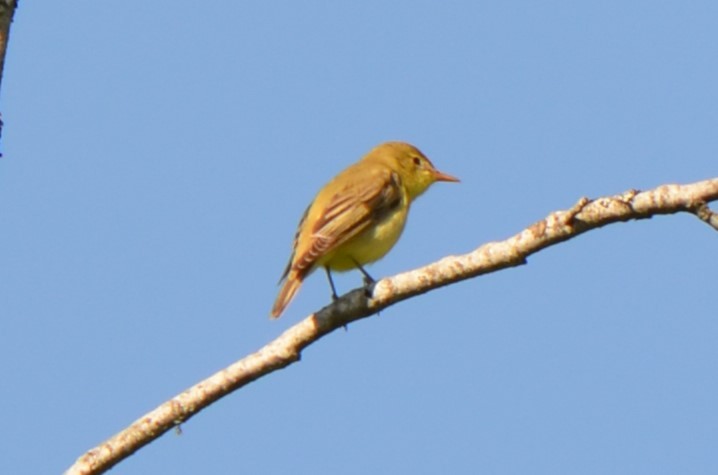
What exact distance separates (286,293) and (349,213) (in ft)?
2.78

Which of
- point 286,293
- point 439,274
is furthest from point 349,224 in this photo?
point 439,274

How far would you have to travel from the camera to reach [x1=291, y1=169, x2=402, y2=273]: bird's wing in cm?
697

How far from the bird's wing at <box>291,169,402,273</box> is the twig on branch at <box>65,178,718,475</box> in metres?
2.01

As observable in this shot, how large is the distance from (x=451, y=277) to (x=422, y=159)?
4689mm

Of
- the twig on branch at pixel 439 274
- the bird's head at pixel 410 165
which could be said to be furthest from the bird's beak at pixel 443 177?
the twig on branch at pixel 439 274

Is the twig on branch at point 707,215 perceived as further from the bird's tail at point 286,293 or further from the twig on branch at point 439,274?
the bird's tail at point 286,293

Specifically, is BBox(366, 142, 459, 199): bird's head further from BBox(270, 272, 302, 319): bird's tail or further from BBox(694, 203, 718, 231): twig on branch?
BBox(694, 203, 718, 231): twig on branch

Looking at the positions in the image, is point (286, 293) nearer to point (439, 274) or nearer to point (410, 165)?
point (439, 274)

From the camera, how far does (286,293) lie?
22.2 feet

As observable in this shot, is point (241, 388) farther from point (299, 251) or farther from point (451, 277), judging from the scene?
point (299, 251)

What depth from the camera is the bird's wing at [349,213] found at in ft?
22.9

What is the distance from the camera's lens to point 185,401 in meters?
4.48

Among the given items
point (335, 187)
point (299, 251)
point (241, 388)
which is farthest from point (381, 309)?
point (335, 187)

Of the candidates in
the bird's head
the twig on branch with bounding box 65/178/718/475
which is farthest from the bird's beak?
the twig on branch with bounding box 65/178/718/475
